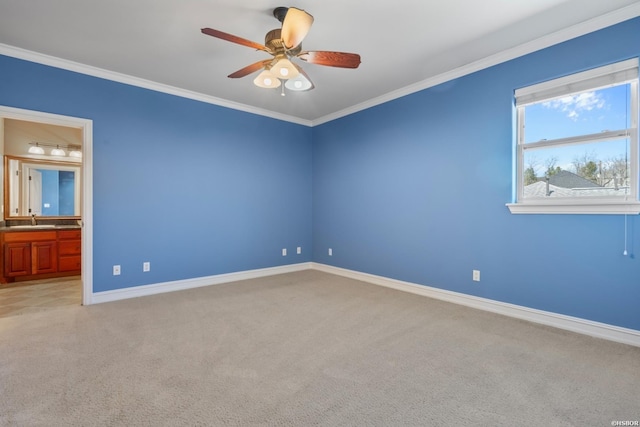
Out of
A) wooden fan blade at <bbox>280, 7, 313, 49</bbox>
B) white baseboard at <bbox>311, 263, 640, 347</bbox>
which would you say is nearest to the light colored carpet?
white baseboard at <bbox>311, 263, 640, 347</bbox>

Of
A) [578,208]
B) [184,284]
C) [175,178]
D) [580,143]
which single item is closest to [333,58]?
[580,143]

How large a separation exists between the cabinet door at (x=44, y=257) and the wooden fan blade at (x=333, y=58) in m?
5.04

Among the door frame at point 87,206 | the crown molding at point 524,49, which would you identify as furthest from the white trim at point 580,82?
the door frame at point 87,206

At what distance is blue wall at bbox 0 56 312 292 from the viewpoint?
3.55m

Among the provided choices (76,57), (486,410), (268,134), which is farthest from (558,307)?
(76,57)

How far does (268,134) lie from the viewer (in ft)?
16.7

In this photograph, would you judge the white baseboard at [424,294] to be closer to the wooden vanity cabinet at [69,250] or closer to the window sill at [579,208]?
the window sill at [579,208]

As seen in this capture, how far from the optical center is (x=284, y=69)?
2.47m

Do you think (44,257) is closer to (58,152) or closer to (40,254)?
(40,254)

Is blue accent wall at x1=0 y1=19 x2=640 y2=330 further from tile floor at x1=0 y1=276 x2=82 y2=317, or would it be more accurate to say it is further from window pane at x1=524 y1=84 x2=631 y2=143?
tile floor at x1=0 y1=276 x2=82 y2=317

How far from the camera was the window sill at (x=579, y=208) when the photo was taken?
2443 mm

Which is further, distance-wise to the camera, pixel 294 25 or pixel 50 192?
pixel 50 192

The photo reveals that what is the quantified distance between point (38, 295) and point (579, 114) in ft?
21.2

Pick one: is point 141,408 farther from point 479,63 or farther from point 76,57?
point 479,63
